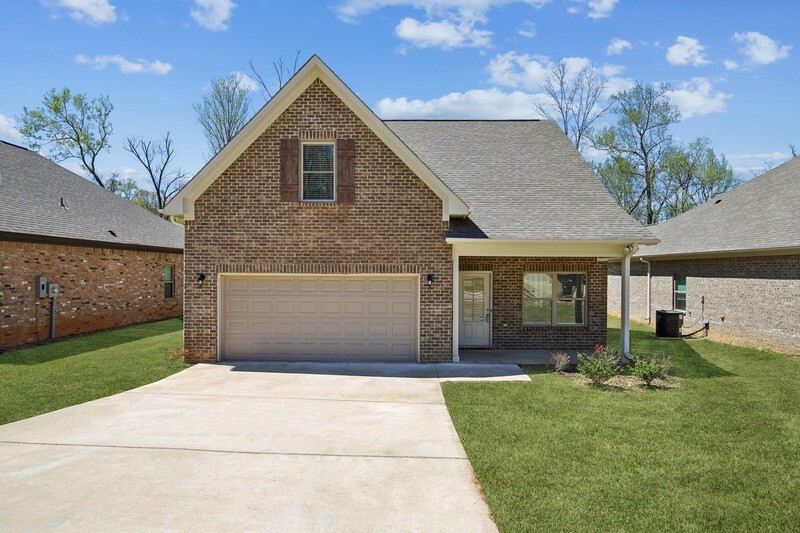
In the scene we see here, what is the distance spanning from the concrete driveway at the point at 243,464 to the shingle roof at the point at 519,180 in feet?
16.3

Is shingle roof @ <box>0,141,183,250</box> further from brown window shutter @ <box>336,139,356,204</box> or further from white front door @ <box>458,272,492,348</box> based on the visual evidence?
white front door @ <box>458,272,492,348</box>

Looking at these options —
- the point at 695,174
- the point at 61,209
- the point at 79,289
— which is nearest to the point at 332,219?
the point at 79,289

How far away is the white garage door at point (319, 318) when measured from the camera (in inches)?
493

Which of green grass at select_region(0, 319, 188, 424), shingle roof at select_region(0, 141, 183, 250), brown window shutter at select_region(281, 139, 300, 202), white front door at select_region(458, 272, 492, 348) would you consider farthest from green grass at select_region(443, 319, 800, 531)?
shingle roof at select_region(0, 141, 183, 250)

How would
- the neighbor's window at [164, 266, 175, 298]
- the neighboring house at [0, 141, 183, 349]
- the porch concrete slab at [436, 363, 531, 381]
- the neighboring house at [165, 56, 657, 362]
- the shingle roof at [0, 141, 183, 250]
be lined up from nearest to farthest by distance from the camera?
the porch concrete slab at [436, 363, 531, 381] < the neighboring house at [165, 56, 657, 362] < the neighboring house at [0, 141, 183, 349] < the shingle roof at [0, 141, 183, 250] < the neighbor's window at [164, 266, 175, 298]

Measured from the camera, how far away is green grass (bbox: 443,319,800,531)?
16.5ft

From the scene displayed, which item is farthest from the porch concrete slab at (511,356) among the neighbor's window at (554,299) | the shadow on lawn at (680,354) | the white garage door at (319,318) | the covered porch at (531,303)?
the shadow on lawn at (680,354)

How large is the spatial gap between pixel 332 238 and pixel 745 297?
12816 millimetres

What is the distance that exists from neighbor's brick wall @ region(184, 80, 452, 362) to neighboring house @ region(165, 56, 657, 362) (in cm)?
2

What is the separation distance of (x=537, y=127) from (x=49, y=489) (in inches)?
645

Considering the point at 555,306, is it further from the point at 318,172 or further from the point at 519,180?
the point at 318,172

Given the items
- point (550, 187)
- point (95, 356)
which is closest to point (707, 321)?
point (550, 187)

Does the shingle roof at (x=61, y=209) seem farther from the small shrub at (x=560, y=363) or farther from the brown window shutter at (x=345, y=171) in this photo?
the small shrub at (x=560, y=363)

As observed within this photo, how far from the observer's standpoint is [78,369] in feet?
37.2
